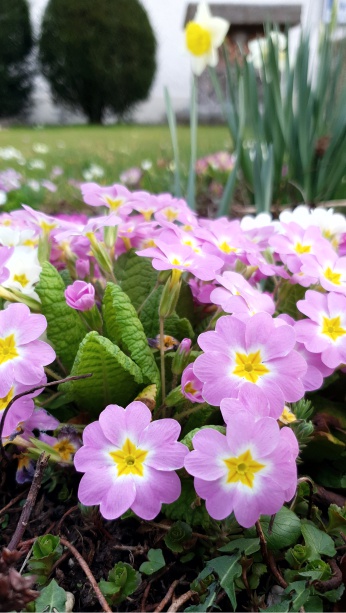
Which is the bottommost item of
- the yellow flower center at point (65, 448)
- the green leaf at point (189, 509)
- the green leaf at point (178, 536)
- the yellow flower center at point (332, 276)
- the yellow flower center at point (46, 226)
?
the green leaf at point (178, 536)

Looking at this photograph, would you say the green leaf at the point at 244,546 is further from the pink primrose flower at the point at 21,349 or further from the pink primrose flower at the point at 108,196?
the pink primrose flower at the point at 108,196

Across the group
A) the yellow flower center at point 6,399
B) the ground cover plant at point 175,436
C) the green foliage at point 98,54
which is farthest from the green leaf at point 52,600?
the green foliage at point 98,54

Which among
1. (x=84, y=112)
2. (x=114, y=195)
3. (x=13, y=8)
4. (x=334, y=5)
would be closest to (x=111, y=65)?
(x=84, y=112)

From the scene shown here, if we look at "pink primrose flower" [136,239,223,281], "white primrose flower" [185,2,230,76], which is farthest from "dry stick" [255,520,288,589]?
"white primrose flower" [185,2,230,76]

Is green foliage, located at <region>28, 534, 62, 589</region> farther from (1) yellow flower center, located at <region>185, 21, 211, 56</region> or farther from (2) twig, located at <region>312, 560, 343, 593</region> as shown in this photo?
(1) yellow flower center, located at <region>185, 21, 211, 56</region>

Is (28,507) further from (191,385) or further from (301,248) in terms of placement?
(301,248)
